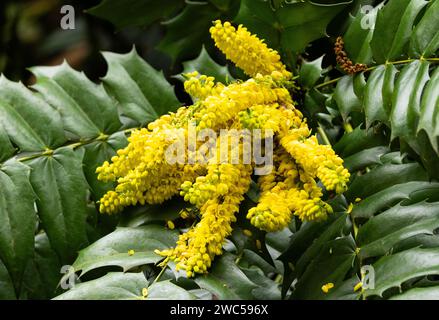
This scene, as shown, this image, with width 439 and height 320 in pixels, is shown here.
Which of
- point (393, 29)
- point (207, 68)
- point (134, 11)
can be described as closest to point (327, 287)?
point (393, 29)

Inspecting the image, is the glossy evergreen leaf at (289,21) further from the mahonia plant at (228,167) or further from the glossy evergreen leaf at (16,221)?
the glossy evergreen leaf at (16,221)

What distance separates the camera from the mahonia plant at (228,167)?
3.10ft

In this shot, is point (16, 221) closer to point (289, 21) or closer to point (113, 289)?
point (113, 289)

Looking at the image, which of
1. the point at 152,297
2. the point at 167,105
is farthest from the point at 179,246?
the point at 167,105

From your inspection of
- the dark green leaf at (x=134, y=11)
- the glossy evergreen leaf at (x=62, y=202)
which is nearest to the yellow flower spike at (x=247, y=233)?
the glossy evergreen leaf at (x=62, y=202)

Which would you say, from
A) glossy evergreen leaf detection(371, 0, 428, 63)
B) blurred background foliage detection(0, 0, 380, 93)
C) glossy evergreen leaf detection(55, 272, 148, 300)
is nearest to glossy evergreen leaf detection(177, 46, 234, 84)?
blurred background foliage detection(0, 0, 380, 93)

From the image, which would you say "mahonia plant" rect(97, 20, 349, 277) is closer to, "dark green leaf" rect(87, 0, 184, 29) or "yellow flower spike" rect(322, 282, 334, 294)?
"yellow flower spike" rect(322, 282, 334, 294)

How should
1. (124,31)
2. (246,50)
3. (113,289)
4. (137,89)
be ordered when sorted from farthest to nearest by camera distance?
(124,31), (137,89), (246,50), (113,289)

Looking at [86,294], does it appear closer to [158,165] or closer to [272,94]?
[158,165]

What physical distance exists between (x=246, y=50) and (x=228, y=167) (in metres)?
0.20

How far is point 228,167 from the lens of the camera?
3.16 feet

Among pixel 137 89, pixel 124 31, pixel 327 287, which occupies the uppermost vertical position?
pixel 137 89

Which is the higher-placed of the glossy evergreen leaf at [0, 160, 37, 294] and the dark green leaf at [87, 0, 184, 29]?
the dark green leaf at [87, 0, 184, 29]

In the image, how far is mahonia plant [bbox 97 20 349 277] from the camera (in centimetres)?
95
